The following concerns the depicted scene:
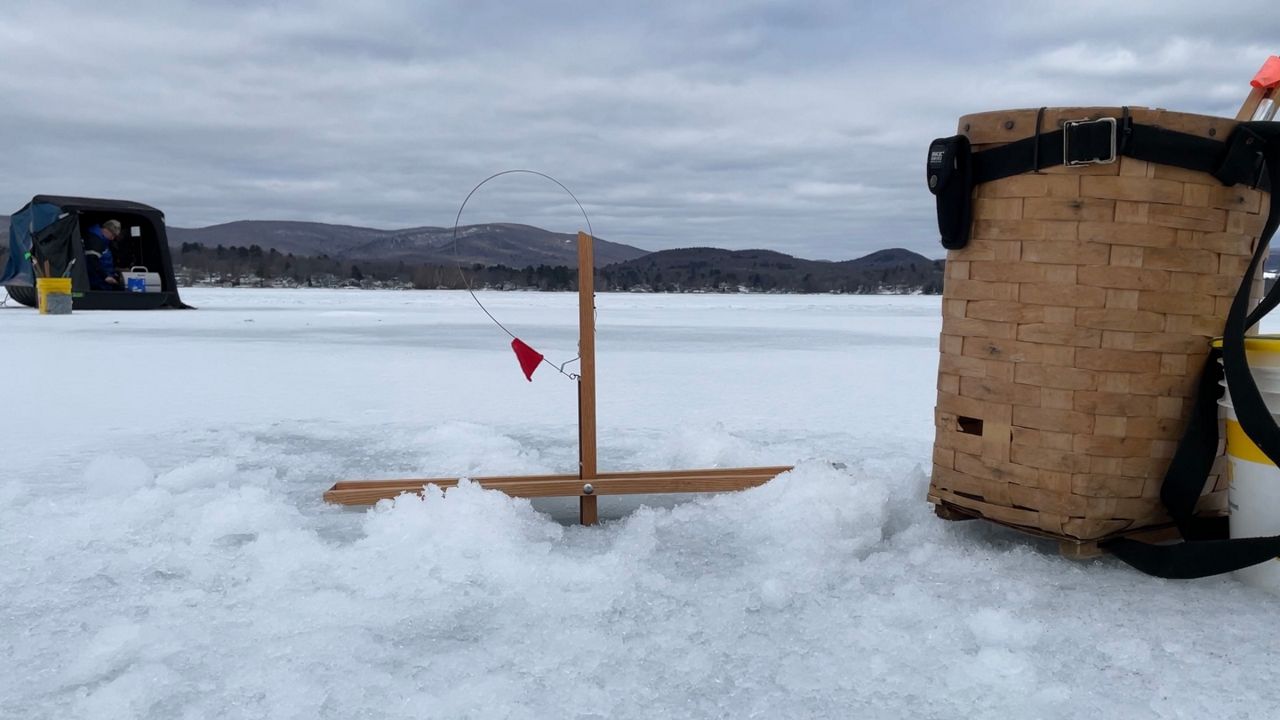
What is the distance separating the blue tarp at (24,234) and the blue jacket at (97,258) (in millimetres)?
885

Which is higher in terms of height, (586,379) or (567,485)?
(586,379)

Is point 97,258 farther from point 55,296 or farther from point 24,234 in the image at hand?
point 55,296

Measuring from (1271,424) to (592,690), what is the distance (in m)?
1.71

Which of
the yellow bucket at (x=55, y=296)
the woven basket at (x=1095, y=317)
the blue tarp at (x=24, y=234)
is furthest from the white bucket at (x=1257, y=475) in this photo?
the blue tarp at (x=24, y=234)

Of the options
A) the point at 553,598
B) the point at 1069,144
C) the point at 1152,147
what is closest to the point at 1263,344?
the point at 1152,147

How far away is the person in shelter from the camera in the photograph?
15.4 m

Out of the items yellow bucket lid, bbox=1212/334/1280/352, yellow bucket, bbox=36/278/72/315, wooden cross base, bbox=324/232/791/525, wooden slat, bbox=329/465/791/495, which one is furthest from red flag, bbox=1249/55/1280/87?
yellow bucket, bbox=36/278/72/315

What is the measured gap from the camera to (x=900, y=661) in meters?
1.85

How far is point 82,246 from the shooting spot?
15.0 meters

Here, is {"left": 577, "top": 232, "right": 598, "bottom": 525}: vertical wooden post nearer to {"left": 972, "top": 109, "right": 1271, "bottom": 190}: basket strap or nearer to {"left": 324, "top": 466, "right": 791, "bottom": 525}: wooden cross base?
{"left": 324, "top": 466, "right": 791, "bottom": 525}: wooden cross base

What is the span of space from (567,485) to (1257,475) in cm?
192

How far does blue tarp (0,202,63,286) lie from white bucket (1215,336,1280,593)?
657 inches

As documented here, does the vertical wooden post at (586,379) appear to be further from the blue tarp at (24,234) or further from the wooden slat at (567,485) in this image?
the blue tarp at (24,234)

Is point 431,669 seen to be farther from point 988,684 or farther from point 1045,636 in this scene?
point 1045,636
